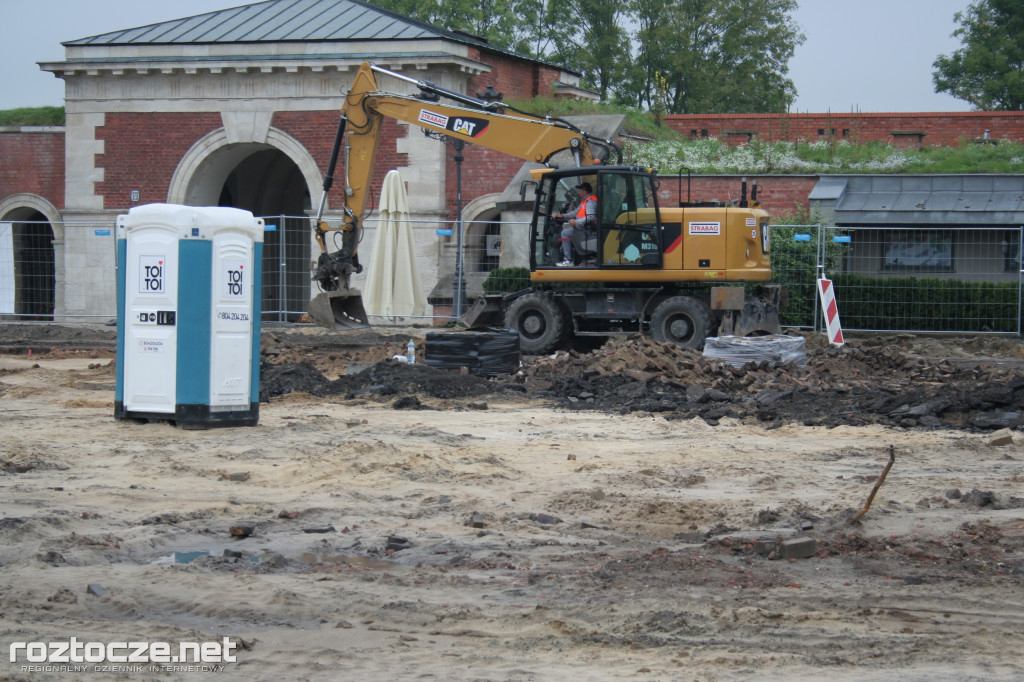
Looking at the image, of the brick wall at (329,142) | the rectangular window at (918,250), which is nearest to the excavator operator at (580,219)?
the rectangular window at (918,250)

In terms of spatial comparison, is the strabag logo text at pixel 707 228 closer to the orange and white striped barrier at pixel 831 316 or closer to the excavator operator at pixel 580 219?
the excavator operator at pixel 580 219

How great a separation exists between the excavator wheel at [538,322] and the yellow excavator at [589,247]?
2 cm

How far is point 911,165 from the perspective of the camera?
82.4 ft

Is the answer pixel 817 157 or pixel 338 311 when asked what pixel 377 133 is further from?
pixel 817 157

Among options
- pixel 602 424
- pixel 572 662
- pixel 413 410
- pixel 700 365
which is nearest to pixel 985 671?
pixel 572 662

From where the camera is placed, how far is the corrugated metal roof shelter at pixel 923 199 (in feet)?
73.2

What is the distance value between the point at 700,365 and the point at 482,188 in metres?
12.3

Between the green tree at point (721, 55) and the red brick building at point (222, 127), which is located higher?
the green tree at point (721, 55)

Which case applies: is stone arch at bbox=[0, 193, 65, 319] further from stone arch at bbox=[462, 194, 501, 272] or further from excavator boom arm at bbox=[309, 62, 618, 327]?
excavator boom arm at bbox=[309, 62, 618, 327]

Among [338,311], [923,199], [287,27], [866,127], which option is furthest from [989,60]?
[338,311]

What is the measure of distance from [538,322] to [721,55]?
31.7m

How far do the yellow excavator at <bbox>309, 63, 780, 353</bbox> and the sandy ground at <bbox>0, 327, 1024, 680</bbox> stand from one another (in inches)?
275

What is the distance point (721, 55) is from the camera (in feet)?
154

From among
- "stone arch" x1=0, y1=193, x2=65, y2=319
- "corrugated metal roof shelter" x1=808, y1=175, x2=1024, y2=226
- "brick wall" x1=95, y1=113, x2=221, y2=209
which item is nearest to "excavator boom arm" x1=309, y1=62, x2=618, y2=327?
"corrugated metal roof shelter" x1=808, y1=175, x2=1024, y2=226
